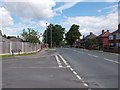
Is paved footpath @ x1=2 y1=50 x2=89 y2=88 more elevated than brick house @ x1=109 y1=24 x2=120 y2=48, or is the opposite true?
brick house @ x1=109 y1=24 x2=120 y2=48

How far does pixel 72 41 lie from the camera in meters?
109

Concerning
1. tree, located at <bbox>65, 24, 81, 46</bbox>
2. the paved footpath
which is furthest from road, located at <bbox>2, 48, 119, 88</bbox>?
tree, located at <bbox>65, 24, 81, 46</bbox>

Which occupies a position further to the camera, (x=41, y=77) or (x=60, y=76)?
(x=60, y=76)

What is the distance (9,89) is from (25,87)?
0.59 m

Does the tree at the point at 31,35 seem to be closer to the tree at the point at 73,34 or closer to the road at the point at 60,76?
the road at the point at 60,76

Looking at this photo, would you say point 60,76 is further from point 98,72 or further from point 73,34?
point 73,34

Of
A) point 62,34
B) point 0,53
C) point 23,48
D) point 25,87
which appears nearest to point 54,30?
point 62,34

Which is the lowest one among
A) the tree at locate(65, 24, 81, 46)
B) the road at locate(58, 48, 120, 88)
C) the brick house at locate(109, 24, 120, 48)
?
the road at locate(58, 48, 120, 88)

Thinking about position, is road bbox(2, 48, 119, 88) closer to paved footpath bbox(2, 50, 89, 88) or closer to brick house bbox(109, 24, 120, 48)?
paved footpath bbox(2, 50, 89, 88)

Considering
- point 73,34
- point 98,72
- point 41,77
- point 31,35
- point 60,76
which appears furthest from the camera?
point 73,34

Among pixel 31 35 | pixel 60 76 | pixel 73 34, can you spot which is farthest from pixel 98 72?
pixel 73 34

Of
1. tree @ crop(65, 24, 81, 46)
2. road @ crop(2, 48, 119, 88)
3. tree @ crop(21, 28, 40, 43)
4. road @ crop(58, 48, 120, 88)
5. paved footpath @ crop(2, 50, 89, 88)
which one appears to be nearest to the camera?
paved footpath @ crop(2, 50, 89, 88)

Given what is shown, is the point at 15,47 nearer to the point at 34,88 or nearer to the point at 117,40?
the point at 34,88

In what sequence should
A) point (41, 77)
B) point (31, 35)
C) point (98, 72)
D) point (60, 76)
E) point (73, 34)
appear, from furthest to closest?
point (73, 34) → point (31, 35) → point (98, 72) → point (60, 76) → point (41, 77)
